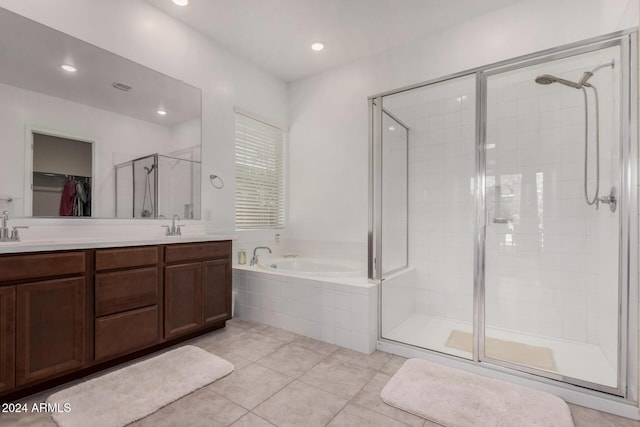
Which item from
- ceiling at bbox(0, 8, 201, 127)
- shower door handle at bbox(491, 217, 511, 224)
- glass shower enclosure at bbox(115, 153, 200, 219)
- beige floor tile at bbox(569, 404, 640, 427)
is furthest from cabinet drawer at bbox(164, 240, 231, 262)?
beige floor tile at bbox(569, 404, 640, 427)

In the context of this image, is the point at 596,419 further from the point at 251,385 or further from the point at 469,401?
the point at 251,385

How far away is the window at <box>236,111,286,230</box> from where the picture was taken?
3.69 meters

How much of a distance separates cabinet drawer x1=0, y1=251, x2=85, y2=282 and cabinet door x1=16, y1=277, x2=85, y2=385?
0.05 m

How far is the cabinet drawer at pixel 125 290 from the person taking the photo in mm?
2053

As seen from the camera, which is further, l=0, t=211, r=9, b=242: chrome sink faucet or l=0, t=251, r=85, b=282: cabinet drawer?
l=0, t=211, r=9, b=242: chrome sink faucet

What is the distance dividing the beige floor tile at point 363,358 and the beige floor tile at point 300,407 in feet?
1.51

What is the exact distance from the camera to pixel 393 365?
2.28m

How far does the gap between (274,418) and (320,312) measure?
110 centimetres

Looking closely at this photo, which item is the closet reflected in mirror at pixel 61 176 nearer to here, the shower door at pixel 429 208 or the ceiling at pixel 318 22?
the ceiling at pixel 318 22

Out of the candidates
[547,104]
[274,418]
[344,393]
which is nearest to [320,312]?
[344,393]

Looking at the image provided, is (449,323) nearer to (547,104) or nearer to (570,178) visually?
(570,178)

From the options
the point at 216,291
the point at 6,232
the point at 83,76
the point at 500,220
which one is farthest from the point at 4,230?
the point at 500,220

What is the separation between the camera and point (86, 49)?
94.5 inches

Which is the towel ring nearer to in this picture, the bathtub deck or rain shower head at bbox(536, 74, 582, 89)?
the bathtub deck
